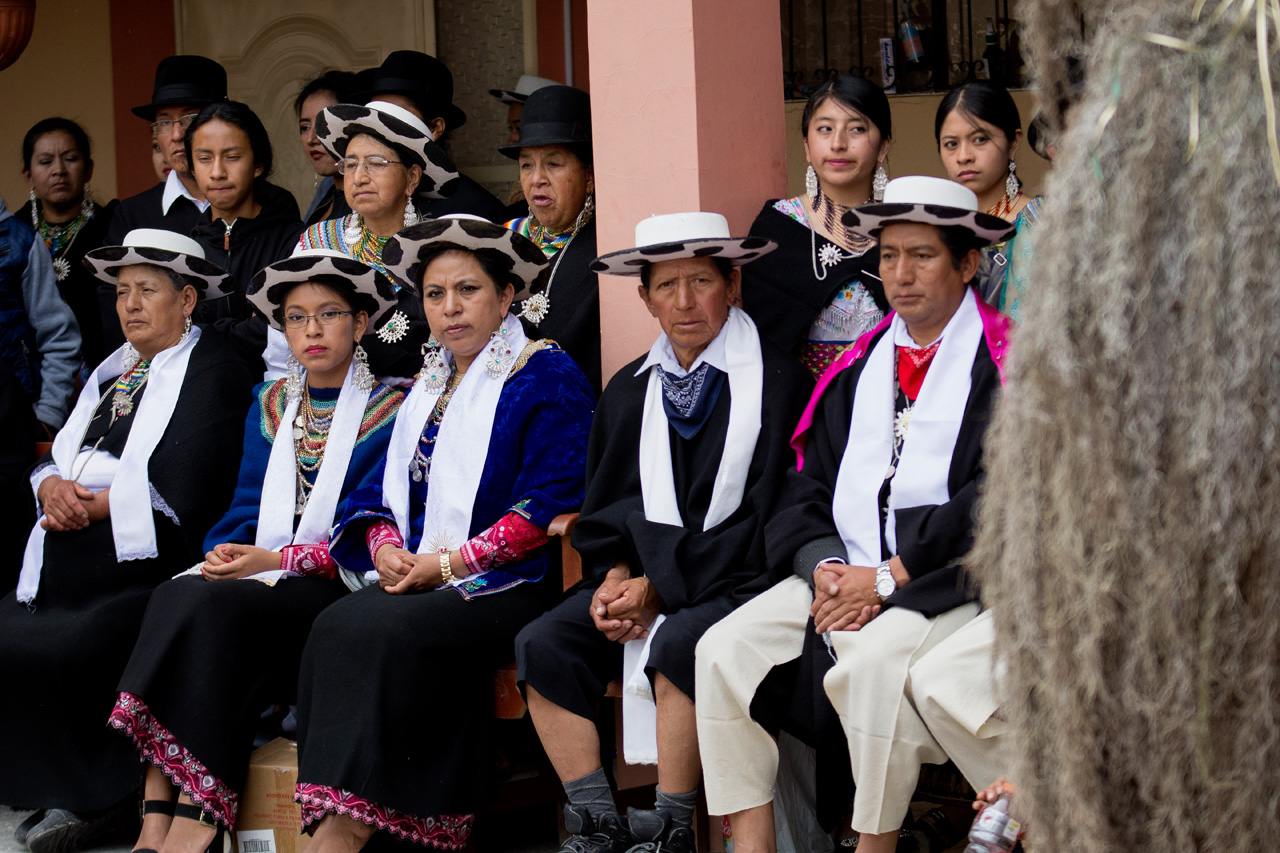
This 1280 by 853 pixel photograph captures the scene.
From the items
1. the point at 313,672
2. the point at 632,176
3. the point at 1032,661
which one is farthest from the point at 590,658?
the point at 1032,661

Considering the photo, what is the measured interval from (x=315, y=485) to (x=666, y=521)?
4.17 feet

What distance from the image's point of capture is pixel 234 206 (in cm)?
547

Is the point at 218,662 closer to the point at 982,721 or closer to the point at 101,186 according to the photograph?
the point at 982,721

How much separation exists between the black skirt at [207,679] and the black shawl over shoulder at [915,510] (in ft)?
5.28

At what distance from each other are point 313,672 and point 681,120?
202 cm

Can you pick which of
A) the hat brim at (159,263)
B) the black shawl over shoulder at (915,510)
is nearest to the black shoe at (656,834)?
the black shawl over shoulder at (915,510)

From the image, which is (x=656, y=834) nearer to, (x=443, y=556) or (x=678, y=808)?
(x=678, y=808)

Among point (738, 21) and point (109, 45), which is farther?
point (109, 45)

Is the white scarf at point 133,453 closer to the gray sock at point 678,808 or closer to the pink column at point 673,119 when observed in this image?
the pink column at point 673,119

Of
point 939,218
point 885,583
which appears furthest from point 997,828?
point 939,218

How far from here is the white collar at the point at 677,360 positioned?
156 inches

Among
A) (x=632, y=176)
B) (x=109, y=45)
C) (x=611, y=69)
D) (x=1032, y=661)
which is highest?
(x=109, y=45)

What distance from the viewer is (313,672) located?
3865 mm

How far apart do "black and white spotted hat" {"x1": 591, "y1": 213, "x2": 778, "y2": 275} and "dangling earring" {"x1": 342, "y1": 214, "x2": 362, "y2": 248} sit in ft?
4.70
